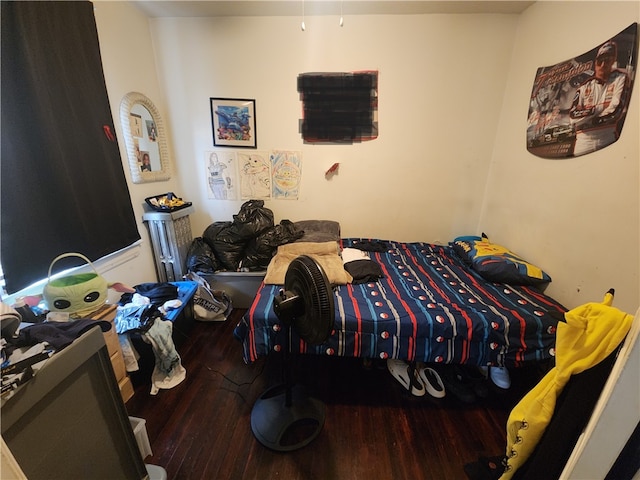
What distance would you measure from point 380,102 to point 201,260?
2162mm

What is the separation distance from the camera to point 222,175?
2.48 metres

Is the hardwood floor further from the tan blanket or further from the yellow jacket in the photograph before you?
the tan blanket

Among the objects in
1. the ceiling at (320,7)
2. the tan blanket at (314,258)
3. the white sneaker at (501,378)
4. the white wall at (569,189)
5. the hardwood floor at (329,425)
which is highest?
the ceiling at (320,7)

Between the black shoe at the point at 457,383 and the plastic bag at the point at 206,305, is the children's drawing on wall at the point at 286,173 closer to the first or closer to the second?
the plastic bag at the point at 206,305

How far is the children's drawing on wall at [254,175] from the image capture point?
242 cm

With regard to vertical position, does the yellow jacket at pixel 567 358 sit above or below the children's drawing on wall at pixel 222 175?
below

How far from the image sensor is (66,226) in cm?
146

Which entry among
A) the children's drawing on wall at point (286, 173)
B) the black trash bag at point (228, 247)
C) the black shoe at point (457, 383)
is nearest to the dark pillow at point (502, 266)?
the black shoe at point (457, 383)

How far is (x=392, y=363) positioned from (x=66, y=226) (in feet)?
7.18

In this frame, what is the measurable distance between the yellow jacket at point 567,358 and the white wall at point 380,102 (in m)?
1.85

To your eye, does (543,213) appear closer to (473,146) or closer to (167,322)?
(473,146)

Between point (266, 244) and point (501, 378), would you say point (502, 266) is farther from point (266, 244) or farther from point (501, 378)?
point (266, 244)

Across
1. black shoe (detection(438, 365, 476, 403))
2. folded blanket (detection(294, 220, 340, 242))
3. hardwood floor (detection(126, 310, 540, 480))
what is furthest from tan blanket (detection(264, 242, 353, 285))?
black shoe (detection(438, 365, 476, 403))

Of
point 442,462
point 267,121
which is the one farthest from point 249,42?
point 442,462
